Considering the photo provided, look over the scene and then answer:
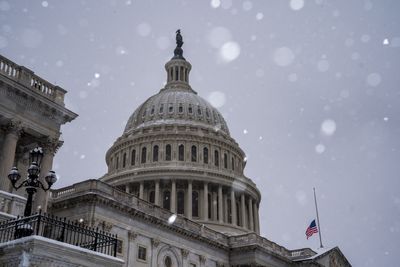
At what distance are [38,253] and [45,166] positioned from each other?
45.7ft

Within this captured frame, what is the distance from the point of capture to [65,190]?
40.9m

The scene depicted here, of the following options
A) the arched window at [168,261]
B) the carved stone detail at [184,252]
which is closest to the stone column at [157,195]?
the carved stone detail at [184,252]

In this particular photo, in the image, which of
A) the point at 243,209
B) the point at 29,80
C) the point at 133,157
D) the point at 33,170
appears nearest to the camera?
the point at 33,170

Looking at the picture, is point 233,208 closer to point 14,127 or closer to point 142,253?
point 142,253

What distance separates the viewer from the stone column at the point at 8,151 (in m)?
25.1

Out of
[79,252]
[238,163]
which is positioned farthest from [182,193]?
[79,252]

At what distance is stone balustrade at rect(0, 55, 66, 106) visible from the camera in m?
26.9

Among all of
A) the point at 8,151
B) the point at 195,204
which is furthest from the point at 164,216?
the point at 195,204

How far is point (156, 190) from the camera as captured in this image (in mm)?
70375

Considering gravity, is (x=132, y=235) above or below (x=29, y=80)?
below

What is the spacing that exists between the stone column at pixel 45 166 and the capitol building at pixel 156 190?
0.06 meters

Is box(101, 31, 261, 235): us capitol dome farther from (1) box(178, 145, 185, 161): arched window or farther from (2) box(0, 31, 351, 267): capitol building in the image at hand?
(2) box(0, 31, 351, 267): capitol building

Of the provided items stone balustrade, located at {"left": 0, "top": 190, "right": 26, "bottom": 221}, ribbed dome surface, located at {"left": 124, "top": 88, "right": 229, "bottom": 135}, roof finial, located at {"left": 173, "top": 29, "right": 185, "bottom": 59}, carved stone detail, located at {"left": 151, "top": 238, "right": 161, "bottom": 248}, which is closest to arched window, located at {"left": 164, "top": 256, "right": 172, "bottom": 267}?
carved stone detail, located at {"left": 151, "top": 238, "right": 161, "bottom": 248}

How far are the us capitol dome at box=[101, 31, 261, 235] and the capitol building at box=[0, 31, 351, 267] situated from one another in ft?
0.50
